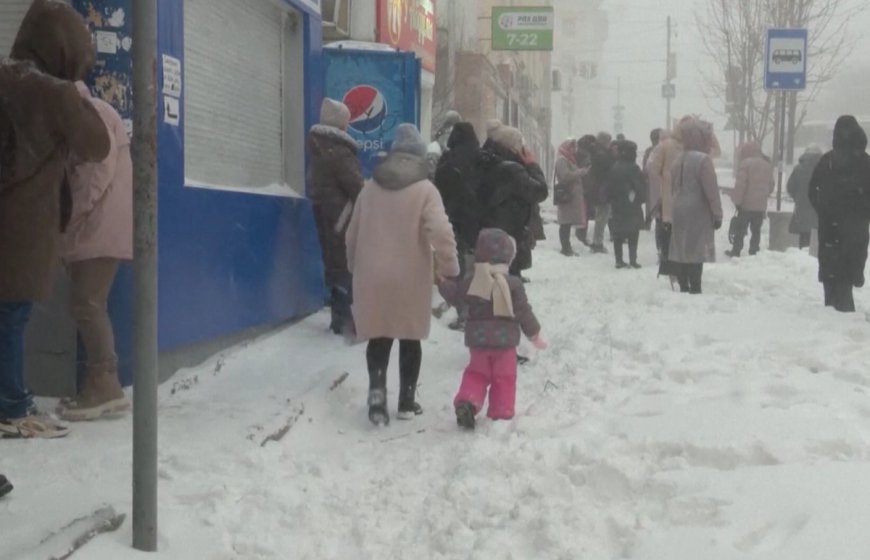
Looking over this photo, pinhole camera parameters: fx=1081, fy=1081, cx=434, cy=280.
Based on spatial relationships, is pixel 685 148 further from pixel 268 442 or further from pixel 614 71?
pixel 614 71

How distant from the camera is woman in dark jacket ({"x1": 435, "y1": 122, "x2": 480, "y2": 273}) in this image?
8188 millimetres

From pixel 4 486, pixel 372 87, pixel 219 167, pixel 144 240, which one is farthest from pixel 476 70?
pixel 144 240

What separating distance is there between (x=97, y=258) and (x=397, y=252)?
1.60m

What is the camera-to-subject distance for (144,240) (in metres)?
Result: 3.59

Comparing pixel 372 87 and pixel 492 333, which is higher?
pixel 372 87

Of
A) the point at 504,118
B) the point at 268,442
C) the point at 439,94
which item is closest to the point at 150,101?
the point at 268,442

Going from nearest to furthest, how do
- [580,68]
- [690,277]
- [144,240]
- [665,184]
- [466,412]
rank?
[144,240], [466,412], [690,277], [665,184], [580,68]

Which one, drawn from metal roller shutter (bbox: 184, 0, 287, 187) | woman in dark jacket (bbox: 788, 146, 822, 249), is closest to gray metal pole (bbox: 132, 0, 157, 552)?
metal roller shutter (bbox: 184, 0, 287, 187)

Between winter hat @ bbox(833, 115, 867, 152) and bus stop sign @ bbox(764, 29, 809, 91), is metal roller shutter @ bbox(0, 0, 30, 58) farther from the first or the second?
bus stop sign @ bbox(764, 29, 809, 91)

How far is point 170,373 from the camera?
21.5 ft

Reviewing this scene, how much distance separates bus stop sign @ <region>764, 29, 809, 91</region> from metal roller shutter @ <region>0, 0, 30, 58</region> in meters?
12.1

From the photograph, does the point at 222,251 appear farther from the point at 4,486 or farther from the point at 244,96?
the point at 4,486

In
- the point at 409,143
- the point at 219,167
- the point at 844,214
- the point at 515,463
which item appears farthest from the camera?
the point at 844,214

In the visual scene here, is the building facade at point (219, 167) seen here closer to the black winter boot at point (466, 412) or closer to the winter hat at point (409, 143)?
the winter hat at point (409, 143)
